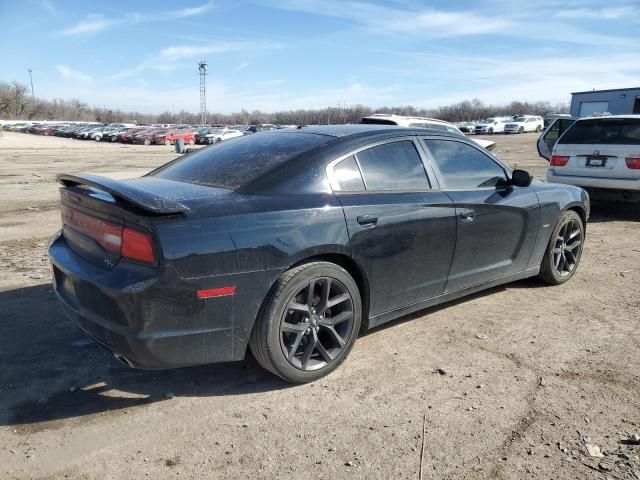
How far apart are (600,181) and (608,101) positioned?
2932 centimetres

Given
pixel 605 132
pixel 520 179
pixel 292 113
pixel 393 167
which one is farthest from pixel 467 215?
pixel 292 113

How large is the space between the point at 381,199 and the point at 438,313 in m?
1.43

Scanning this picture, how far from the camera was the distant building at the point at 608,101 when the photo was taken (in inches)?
1236

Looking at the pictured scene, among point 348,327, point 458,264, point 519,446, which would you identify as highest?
point 458,264

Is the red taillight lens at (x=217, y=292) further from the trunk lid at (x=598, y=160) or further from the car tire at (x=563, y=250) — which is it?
the trunk lid at (x=598, y=160)

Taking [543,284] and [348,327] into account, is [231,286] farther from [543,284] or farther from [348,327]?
[543,284]

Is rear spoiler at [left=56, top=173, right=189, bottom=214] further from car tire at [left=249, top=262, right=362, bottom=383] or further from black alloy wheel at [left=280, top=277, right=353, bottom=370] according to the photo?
black alloy wheel at [left=280, top=277, right=353, bottom=370]

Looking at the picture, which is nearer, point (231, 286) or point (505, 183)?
point (231, 286)

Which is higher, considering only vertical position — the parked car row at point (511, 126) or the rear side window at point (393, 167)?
the parked car row at point (511, 126)

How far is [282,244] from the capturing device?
3.05 metres

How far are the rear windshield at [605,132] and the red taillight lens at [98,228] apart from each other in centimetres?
808

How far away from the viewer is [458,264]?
409 centimetres

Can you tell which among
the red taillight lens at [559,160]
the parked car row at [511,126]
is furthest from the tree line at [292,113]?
the red taillight lens at [559,160]

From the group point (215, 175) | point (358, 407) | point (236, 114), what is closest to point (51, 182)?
point (215, 175)
